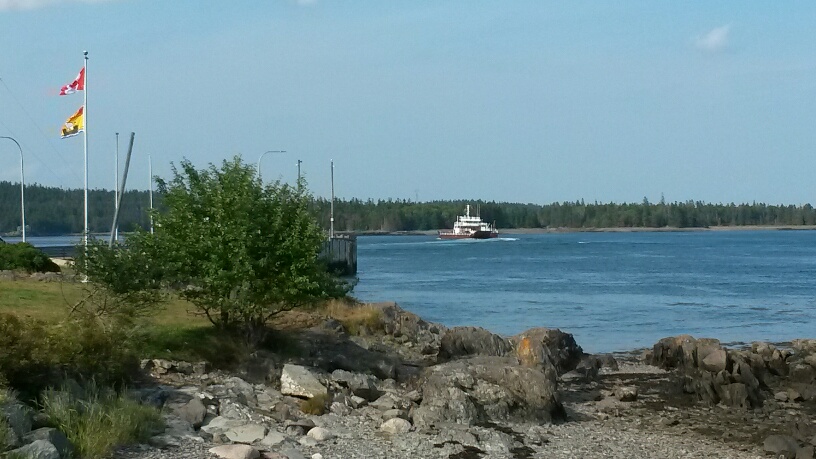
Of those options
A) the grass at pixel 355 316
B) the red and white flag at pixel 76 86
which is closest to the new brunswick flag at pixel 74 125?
the red and white flag at pixel 76 86

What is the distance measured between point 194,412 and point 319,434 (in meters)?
1.94

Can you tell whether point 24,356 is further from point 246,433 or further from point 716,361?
point 716,361

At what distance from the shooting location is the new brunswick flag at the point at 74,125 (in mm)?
34500

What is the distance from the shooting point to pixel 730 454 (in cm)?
1673

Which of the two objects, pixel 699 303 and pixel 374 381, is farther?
pixel 699 303

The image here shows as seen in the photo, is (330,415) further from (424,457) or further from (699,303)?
(699,303)

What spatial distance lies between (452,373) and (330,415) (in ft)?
9.41

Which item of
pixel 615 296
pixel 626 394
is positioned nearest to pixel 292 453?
pixel 626 394

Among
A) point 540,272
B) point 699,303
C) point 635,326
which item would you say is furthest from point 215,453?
point 540,272

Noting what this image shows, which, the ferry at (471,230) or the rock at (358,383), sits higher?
the ferry at (471,230)

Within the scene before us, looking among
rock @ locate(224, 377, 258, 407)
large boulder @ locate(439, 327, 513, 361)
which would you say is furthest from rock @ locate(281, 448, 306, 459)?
large boulder @ locate(439, 327, 513, 361)

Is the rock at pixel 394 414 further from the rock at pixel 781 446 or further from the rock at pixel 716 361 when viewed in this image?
the rock at pixel 716 361

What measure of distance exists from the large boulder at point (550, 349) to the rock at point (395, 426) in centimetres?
807

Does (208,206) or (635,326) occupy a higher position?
(208,206)
